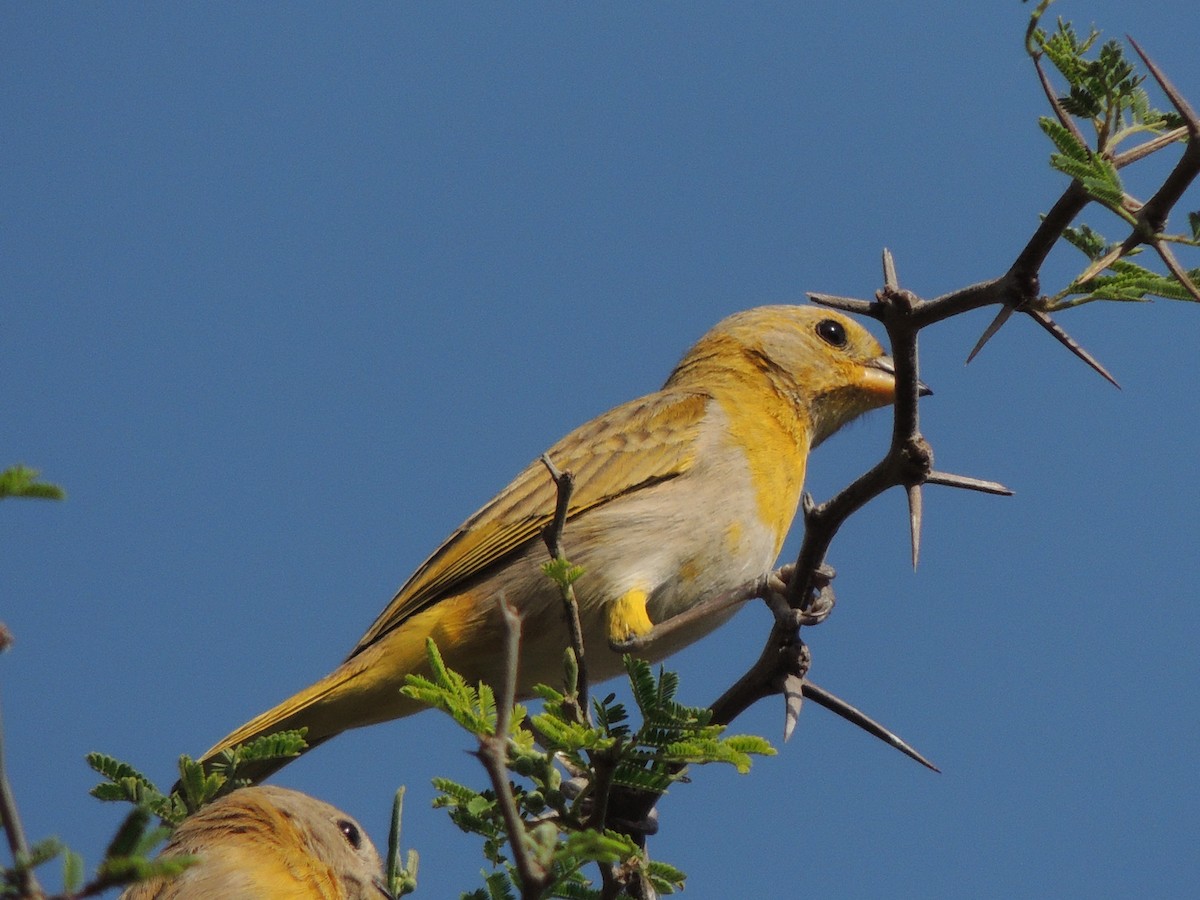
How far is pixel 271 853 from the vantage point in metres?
5.16

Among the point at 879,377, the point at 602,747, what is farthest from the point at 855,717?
the point at 879,377

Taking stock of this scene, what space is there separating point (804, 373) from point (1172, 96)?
4.05 metres

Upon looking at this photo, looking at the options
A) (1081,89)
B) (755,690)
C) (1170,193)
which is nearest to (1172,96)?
(1170,193)

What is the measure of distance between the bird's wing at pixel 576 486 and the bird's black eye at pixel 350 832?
72 cm

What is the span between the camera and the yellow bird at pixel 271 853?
4.83 meters

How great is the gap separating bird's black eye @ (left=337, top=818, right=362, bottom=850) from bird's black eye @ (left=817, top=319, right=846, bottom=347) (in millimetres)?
3307

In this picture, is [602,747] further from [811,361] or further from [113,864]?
[811,361]

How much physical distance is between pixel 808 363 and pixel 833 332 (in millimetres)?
263

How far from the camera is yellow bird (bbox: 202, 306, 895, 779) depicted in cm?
573

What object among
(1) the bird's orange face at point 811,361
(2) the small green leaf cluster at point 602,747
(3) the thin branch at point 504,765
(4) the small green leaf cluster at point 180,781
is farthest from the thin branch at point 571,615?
(1) the bird's orange face at point 811,361

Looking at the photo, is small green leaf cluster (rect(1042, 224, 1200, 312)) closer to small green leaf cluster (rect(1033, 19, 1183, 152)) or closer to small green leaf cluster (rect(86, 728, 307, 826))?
small green leaf cluster (rect(1033, 19, 1183, 152))

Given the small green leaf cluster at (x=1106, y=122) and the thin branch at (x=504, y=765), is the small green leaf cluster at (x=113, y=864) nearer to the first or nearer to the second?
the thin branch at (x=504, y=765)

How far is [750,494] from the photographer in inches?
242

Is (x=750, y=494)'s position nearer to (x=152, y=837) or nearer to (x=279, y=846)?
(x=279, y=846)
